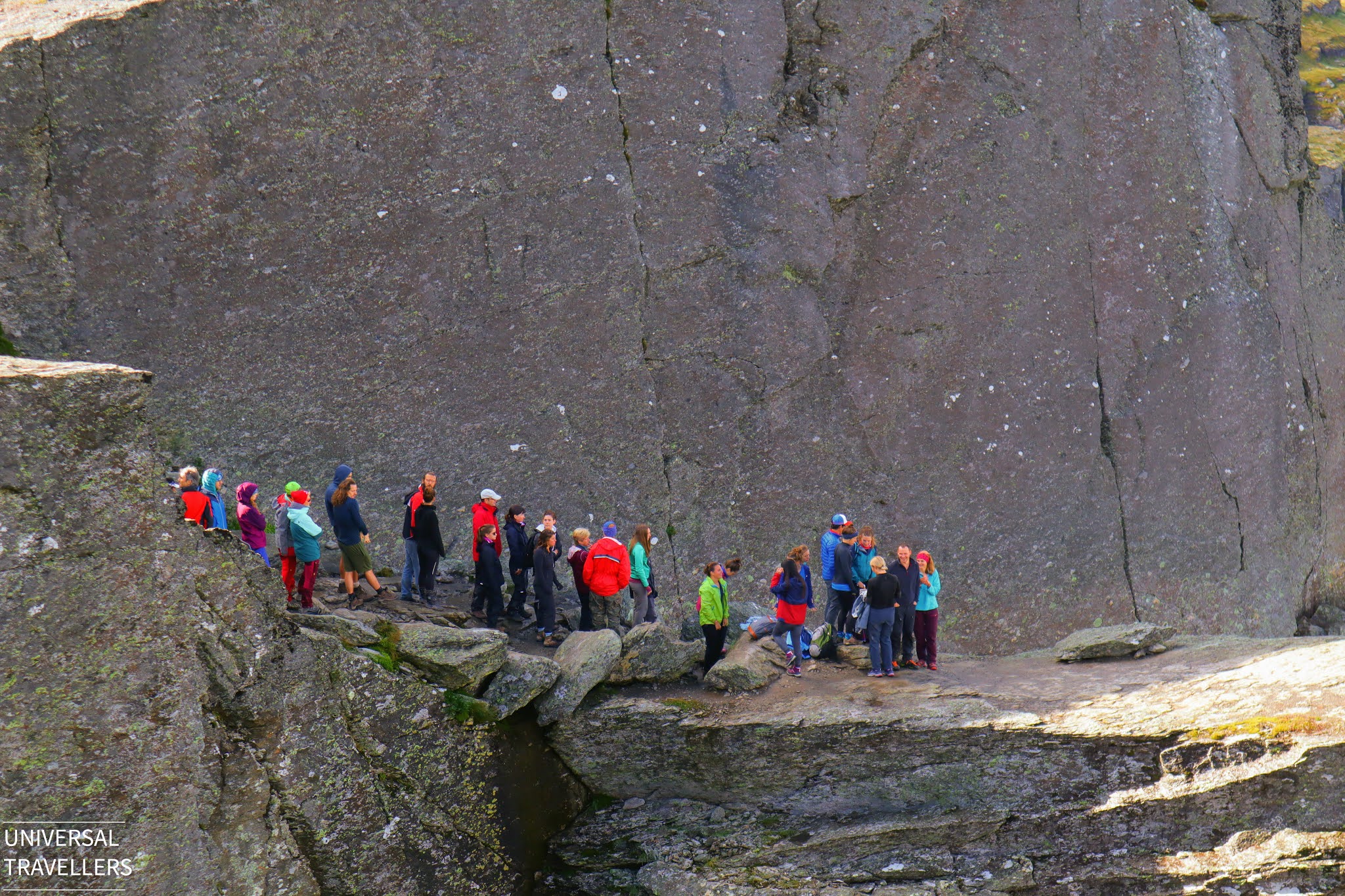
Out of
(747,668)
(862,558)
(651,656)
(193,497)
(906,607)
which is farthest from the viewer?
(862,558)

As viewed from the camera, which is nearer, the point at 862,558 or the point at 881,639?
the point at 881,639

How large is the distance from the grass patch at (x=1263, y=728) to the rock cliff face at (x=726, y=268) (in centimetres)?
535

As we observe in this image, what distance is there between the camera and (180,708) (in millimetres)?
7305

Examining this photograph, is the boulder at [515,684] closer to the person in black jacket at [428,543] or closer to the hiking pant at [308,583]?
the person in black jacket at [428,543]

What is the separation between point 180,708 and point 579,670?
356 centimetres

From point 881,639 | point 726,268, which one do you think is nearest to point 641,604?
point 881,639

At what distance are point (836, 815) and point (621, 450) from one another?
5.42 m

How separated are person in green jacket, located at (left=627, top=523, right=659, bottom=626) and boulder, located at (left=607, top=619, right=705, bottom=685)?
2.83 ft

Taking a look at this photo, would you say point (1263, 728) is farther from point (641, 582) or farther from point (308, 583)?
point (308, 583)

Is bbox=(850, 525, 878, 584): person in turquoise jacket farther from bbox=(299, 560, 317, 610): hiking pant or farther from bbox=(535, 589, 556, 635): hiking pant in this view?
bbox=(299, 560, 317, 610): hiking pant

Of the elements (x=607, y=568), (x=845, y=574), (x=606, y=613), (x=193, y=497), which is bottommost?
(x=606, y=613)

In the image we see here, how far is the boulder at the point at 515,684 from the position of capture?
9.51 m

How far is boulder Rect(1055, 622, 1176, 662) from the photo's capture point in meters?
11.1

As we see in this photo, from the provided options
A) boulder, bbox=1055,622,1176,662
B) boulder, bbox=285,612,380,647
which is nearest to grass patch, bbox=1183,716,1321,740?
boulder, bbox=1055,622,1176,662
